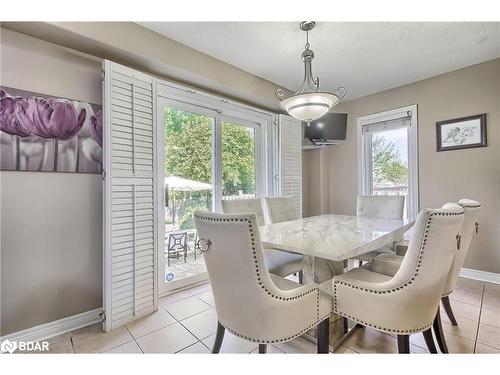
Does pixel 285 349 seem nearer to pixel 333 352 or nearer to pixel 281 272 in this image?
pixel 333 352

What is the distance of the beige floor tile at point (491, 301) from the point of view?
213 cm

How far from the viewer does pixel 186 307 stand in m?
2.25

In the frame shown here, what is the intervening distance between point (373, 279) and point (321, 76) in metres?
2.43

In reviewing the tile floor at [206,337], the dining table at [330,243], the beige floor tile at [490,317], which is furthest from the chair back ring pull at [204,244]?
the beige floor tile at [490,317]

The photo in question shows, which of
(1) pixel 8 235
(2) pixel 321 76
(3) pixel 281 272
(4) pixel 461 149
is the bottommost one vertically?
(3) pixel 281 272

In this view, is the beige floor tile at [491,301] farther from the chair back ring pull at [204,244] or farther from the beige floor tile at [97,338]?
the beige floor tile at [97,338]

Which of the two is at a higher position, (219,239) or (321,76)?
(321,76)

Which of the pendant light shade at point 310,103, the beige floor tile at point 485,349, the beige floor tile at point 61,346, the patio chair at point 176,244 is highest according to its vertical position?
the pendant light shade at point 310,103

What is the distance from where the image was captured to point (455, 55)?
2.56 metres

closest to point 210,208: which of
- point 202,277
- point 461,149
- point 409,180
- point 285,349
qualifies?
point 202,277

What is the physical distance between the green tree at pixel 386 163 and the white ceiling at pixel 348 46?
2.97ft

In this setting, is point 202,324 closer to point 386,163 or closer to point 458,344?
point 458,344

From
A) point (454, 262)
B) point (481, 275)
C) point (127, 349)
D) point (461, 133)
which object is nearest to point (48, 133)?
point (127, 349)

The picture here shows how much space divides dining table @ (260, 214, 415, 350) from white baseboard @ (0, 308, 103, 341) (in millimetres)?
1553
